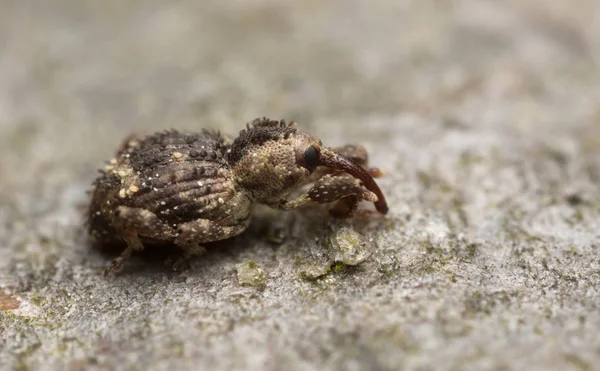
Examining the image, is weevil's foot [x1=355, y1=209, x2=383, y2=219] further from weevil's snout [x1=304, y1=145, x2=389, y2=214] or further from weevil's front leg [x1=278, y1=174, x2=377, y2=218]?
weevil's snout [x1=304, y1=145, x2=389, y2=214]

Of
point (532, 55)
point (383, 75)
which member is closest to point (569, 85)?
point (532, 55)

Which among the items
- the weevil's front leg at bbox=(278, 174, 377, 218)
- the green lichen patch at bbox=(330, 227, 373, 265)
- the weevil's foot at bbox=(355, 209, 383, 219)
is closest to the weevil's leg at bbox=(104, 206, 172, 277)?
the weevil's front leg at bbox=(278, 174, 377, 218)

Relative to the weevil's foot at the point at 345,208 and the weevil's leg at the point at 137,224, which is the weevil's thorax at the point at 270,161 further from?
the weevil's leg at the point at 137,224

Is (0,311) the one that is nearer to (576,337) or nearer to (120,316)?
(120,316)

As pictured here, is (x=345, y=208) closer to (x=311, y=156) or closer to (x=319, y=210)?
(x=319, y=210)

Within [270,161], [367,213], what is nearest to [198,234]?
[270,161]

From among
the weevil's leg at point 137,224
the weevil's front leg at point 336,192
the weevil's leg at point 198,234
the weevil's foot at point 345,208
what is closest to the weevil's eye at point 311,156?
the weevil's front leg at point 336,192
